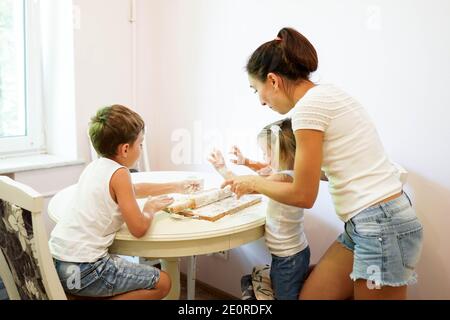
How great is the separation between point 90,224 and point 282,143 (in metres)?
0.65

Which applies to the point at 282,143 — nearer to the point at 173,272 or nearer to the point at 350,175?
the point at 350,175

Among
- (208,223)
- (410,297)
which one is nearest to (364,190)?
(208,223)

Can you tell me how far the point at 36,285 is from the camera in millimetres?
1198

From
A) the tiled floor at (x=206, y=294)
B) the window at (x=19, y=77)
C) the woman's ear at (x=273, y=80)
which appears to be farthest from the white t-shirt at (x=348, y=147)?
the window at (x=19, y=77)

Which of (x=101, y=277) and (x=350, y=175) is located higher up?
(x=350, y=175)

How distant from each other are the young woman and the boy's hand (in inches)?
14.4

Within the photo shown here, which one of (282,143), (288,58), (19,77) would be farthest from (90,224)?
(19,77)

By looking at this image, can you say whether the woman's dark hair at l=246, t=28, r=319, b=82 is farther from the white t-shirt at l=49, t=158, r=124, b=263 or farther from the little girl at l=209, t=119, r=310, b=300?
the white t-shirt at l=49, t=158, r=124, b=263

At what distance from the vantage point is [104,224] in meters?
1.26

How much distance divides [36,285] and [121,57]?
5.34 feet

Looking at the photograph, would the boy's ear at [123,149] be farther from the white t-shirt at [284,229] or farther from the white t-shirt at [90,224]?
the white t-shirt at [284,229]

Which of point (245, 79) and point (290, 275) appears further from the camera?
point (245, 79)

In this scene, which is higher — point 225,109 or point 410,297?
point 225,109
